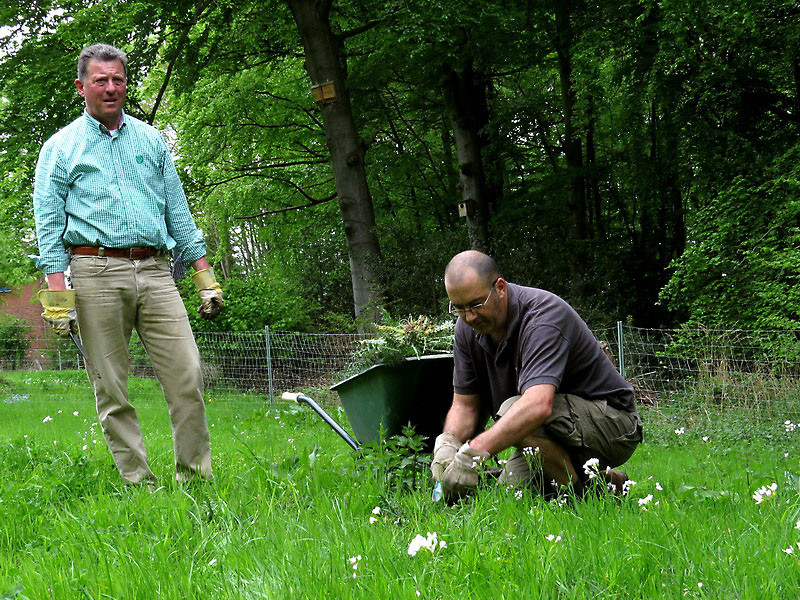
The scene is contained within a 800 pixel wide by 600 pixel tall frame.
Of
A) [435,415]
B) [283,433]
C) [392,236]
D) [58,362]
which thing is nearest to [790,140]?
[392,236]

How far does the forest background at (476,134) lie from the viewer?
38.2 ft

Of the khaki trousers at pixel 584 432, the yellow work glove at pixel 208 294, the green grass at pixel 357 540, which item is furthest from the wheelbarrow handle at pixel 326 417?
the khaki trousers at pixel 584 432

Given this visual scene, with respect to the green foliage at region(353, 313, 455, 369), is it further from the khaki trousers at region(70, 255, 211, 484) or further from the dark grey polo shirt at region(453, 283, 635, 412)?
the khaki trousers at region(70, 255, 211, 484)

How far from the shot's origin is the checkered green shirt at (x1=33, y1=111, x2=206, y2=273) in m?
4.12

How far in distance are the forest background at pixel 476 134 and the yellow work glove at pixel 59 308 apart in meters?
7.12

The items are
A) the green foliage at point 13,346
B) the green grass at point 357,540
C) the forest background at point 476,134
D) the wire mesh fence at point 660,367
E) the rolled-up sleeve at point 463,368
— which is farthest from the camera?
the green foliage at point 13,346

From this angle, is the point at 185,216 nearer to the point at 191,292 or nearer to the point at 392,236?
the point at 392,236

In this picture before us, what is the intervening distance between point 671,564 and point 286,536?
3.97 ft

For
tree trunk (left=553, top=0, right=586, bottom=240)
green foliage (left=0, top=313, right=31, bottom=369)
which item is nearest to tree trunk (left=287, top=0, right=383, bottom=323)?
tree trunk (left=553, top=0, right=586, bottom=240)

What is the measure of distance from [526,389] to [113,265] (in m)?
2.27

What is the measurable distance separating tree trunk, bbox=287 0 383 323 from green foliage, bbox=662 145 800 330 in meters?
4.56

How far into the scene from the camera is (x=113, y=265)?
4.19 metres

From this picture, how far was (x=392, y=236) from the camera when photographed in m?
13.7

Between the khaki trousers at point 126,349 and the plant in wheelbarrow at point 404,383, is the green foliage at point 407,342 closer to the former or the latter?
the plant in wheelbarrow at point 404,383
